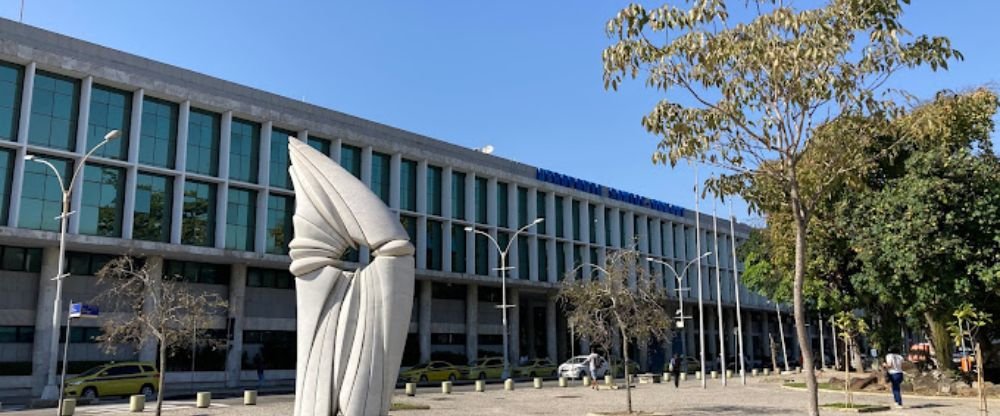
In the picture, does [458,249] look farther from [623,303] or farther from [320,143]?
[623,303]

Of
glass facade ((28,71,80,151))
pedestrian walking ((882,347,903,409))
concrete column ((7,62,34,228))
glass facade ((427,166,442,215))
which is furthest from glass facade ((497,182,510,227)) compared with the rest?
pedestrian walking ((882,347,903,409))

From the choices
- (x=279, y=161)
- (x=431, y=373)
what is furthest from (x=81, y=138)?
(x=431, y=373)

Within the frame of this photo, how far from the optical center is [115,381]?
3016cm

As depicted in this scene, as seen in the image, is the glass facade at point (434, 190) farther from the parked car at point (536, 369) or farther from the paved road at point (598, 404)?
the paved road at point (598, 404)

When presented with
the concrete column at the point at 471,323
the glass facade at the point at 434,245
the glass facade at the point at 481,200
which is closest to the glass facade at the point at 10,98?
the glass facade at the point at 434,245

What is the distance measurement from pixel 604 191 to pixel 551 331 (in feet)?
43.2

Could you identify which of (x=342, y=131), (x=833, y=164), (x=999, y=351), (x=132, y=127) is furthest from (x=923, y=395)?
(x=132, y=127)

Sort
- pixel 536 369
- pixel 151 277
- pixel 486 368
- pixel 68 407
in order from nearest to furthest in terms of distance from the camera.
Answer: pixel 68 407 < pixel 151 277 < pixel 486 368 < pixel 536 369

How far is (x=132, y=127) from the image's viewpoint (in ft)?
121

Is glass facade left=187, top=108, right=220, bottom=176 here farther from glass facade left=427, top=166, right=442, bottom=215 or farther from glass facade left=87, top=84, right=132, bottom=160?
glass facade left=427, top=166, right=442, bottom=215

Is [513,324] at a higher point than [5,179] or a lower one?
lower

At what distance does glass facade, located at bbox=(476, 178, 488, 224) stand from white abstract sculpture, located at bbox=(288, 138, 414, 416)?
137ft

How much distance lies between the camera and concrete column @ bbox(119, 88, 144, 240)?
119 ft

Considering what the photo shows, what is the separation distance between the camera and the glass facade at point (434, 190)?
5206 cm
